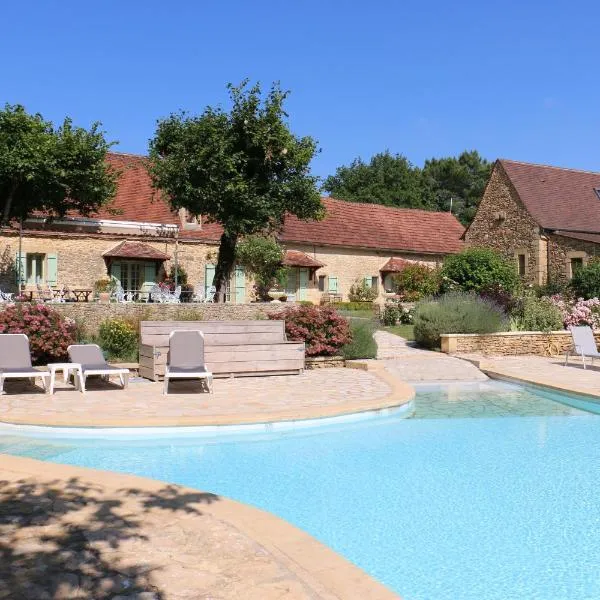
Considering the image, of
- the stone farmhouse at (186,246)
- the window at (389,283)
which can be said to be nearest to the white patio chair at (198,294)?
the stone farmhouse at (186,246)

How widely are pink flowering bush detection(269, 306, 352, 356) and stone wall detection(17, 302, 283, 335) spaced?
154 inches

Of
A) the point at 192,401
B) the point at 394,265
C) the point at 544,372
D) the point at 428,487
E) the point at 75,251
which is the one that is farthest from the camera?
the point at 394,265

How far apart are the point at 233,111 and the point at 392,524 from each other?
1676cm

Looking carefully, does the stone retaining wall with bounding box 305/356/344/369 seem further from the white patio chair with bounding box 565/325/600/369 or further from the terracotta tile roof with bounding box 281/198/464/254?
the terracotta tile roof with bounding box 281/198/464/254

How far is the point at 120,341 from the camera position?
13.9m

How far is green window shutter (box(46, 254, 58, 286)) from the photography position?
24938 millimetres

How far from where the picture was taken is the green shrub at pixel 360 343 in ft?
46.9

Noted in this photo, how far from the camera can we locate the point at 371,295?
32719 mm

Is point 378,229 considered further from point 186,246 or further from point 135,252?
point 135,252

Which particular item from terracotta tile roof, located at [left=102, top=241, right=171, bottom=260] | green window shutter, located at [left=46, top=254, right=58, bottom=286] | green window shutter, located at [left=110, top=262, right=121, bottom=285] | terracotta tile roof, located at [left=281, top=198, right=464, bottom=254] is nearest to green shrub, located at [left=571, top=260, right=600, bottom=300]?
terracotta tile roof, located at [left=281, top=198, right=464, bottom=254]

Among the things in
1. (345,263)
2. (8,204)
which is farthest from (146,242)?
(345,263)

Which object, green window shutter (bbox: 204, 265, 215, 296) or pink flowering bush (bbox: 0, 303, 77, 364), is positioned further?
green window shutter (bbox: 204, 265, 215, 296)

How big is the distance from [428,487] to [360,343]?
8101mm

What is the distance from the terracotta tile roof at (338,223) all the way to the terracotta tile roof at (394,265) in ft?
2.21
